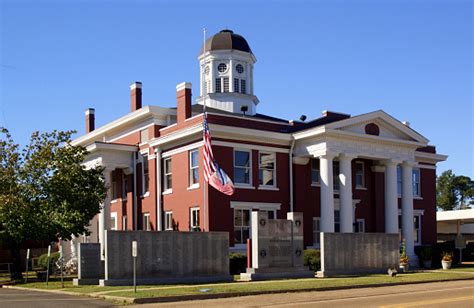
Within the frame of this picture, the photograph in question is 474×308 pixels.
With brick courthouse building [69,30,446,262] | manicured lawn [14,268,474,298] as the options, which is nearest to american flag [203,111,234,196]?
brick courthouse building [69,30,446,262]

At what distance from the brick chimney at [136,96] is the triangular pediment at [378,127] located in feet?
48.0

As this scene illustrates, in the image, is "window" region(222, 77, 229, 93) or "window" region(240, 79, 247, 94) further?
"window" region(240, 79, 247, 94)

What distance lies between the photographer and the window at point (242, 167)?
1512 inches

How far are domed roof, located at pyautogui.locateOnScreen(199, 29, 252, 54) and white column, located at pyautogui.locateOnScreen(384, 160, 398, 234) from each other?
14.6m

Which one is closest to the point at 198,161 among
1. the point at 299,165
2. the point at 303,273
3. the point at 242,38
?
the point at 299,165

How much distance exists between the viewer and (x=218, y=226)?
121ft

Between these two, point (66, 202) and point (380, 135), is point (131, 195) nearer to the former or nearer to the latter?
point (66, 202)

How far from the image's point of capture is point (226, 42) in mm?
49875

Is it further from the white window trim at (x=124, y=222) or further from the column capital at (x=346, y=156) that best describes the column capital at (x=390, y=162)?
the white window trim at (x=124, y=222)

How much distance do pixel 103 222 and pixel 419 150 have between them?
2274cm

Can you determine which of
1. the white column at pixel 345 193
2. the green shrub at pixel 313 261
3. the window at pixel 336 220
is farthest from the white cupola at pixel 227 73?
the green shrub at pixel 313 261

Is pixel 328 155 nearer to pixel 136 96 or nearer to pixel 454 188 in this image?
pixel 136 96

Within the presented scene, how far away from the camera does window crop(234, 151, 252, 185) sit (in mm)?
38406

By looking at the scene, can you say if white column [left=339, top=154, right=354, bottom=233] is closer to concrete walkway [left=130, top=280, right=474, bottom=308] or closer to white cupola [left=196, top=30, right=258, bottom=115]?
white cupola [left=196, top=30, right=258, bottom=115]
